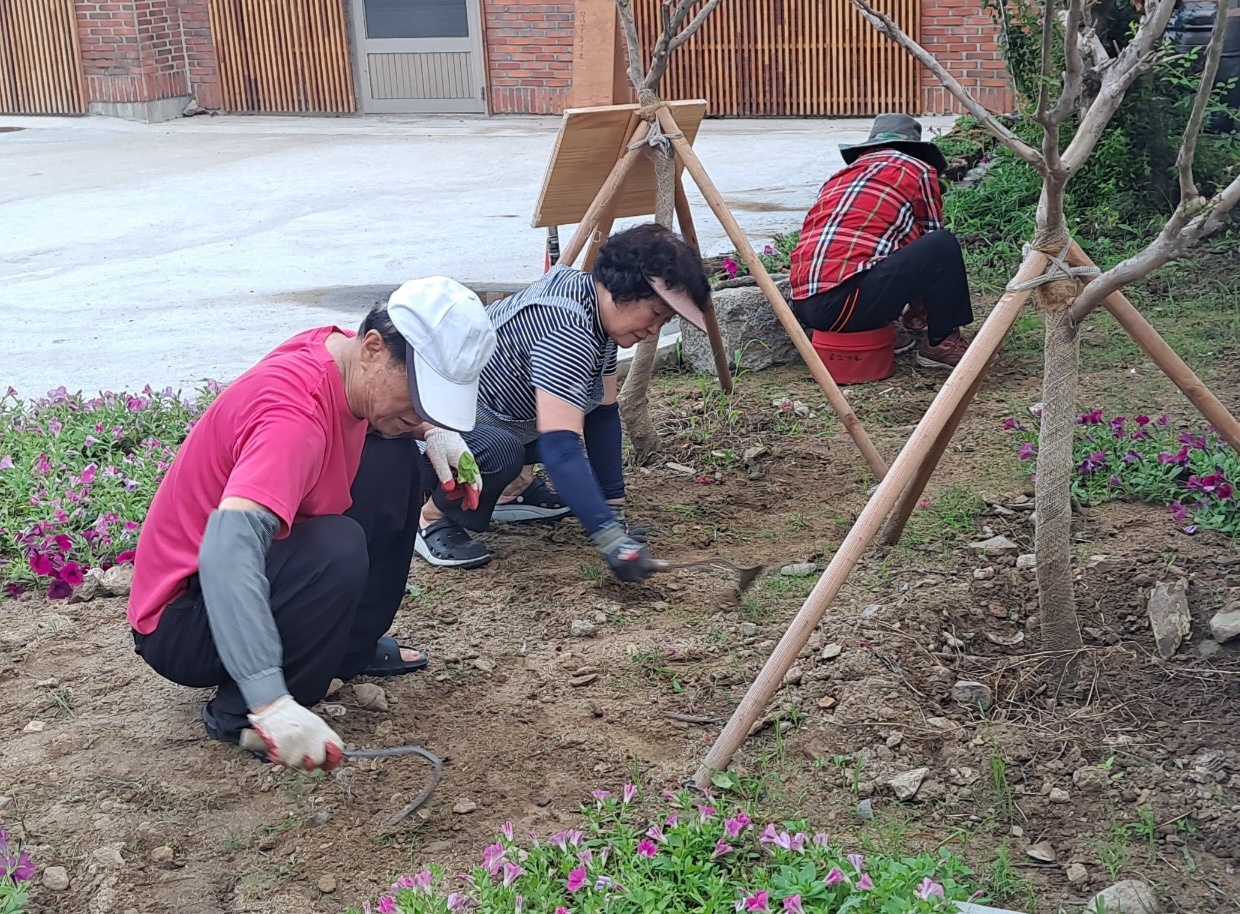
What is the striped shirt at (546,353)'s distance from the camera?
11.5ft

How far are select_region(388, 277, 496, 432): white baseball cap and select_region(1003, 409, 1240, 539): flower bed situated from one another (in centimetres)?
219

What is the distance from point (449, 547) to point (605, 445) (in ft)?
1.83

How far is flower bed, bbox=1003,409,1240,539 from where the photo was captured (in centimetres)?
372

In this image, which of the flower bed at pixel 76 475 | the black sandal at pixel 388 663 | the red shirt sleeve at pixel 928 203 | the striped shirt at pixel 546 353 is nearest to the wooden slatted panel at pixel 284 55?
the flower bed at pixel 76 475

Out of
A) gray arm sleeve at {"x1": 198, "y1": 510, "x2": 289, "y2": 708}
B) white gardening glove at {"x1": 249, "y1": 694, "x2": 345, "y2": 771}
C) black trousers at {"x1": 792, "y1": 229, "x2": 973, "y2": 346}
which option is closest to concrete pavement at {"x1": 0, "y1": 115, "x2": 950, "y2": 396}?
black trousers at {"x1": 792, "y1": 229, "x2": 973, "y2": 346}

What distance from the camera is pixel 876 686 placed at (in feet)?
9.61

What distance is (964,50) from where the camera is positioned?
11828mm

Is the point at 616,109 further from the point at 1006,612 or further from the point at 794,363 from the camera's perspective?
the point at 1006,612

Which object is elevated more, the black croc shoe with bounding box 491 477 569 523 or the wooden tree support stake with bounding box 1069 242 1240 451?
the wooden tree support stake with bounding box 1069 242 1240 451

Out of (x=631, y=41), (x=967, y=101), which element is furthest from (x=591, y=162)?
(x=967, y=101)

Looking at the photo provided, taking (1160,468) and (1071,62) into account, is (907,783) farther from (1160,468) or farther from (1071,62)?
(1160,468)

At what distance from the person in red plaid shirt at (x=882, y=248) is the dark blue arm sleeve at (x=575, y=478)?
81.0 inches

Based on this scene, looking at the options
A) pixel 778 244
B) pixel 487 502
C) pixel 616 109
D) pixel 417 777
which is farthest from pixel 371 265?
pixel 417 777

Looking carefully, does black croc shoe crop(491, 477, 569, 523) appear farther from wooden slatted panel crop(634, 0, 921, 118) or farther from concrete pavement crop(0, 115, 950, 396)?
wooden slatted panel crop(634, 0, 921, 118)
